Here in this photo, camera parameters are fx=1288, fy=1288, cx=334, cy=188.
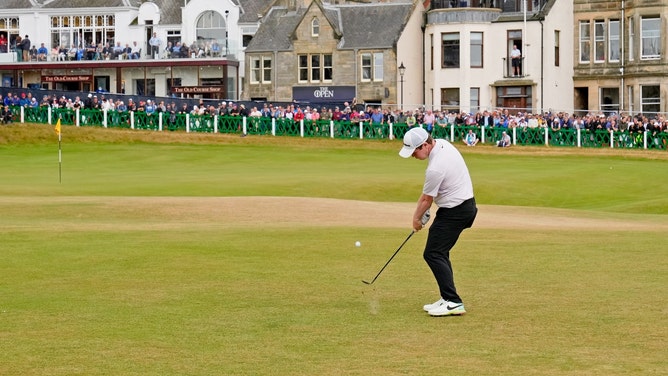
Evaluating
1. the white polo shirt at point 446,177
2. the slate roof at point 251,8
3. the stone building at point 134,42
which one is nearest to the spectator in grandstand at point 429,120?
the stone building at point 134,42

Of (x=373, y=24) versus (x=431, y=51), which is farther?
(x=373, y=24)

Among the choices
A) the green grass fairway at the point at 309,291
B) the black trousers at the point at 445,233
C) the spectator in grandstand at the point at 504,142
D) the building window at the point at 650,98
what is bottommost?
the green grass fairway at the point at 309,291

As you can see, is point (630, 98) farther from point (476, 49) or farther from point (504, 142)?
point (504, 142)

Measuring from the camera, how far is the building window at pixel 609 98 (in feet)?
274

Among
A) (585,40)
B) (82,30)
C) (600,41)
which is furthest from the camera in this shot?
(82,30)

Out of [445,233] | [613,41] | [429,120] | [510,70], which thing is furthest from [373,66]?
[445,233]

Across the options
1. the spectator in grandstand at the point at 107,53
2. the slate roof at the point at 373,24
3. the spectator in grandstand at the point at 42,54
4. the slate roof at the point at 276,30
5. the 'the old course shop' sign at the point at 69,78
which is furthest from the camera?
the spectator in grandstand at the point at 42,54

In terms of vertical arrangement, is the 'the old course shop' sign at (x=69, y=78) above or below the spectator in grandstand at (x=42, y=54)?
below

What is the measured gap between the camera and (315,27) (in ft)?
290

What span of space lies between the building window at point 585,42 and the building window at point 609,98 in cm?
232

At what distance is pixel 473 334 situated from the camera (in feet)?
45.1

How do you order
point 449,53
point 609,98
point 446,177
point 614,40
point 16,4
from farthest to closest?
point 16,4 → point 449,53 → point 609,98 → point 614,40 → point 446,177

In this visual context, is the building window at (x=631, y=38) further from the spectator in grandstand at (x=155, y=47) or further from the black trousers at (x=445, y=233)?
the black trousers at (x=445, y=233)

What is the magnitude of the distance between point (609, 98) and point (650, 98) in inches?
131
